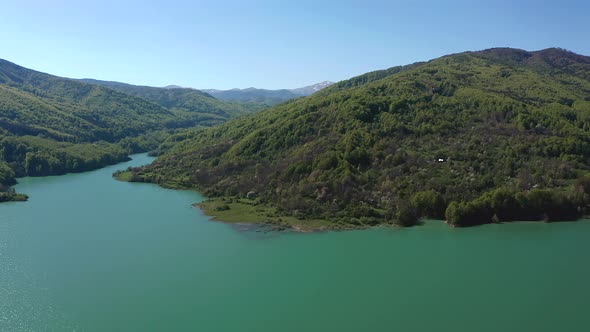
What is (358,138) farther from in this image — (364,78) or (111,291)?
(364,78)

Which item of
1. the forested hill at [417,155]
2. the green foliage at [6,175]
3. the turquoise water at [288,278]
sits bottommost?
the turquoise water at [288,278]

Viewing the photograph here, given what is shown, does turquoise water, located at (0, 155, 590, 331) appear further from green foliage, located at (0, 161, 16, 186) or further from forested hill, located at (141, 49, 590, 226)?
green foliage, located at (0, 161, 16, 186)

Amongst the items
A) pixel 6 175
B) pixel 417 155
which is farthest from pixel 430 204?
pixel 6 175

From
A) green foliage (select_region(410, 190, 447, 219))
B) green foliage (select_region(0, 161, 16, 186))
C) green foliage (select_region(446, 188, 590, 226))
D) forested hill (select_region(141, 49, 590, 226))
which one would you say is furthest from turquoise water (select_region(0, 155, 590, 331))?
green foliage (select_region(0, 161, 16, 186))

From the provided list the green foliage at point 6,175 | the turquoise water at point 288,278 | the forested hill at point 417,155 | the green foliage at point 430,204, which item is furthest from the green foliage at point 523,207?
the green foliage at point 6,175

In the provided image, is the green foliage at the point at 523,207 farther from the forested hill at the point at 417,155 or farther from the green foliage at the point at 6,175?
the green foliage at the point at 6,175

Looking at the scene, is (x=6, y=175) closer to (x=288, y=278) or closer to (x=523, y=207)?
(x=288, y=278)
